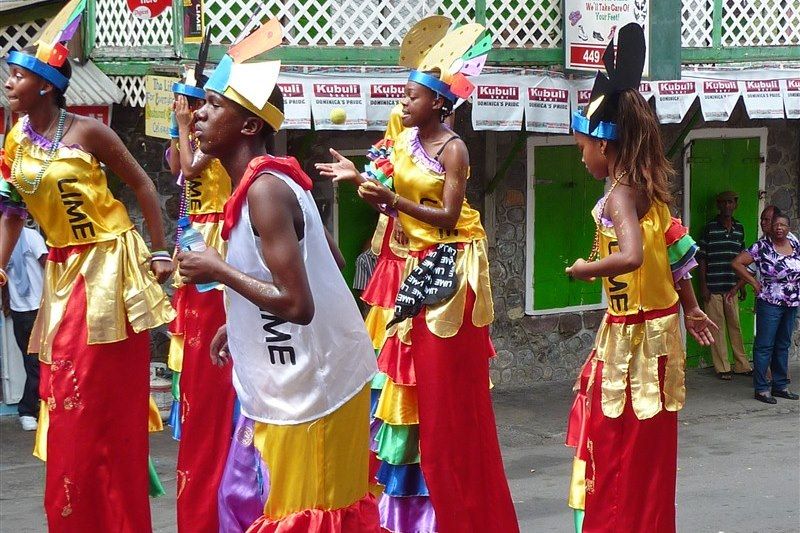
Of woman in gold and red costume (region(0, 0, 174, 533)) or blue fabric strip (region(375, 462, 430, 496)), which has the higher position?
woman in gold and red costume (region(0, 0, 174, 533))

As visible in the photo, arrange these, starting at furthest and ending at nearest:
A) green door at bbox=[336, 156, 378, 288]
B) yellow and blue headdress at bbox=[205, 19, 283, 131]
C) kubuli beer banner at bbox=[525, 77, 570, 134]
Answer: green door at bbox=[336, 156, 378, 288], kubuli beer banner at bbox=[525, 77, 570, 134], yellow and blue headdress at bbox=[205, 19, 283, 131]

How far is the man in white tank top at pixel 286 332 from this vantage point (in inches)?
155

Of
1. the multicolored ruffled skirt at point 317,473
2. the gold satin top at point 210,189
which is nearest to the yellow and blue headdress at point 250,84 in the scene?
the multicolored ruffled skirt at point 317,473

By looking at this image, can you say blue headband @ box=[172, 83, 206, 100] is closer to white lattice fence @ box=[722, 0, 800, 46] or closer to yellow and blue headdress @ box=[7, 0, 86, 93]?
yellow and blue headdress @ box=[7, 0, 86, 93]

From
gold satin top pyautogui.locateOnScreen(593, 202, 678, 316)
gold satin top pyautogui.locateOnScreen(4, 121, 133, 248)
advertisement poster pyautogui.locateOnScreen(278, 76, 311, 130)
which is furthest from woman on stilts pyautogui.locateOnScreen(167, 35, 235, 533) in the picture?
advertisement poster pyautogui.locateOnScreen(278, 76, 311, 130)

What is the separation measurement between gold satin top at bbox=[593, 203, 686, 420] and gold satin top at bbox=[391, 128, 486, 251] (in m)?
0.82

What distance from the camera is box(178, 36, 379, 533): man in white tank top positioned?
393 cm

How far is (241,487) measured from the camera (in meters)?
4.57

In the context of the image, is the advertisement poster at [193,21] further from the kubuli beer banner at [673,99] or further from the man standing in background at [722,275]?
the man standing in background at [722,275]

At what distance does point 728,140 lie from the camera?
1252 centimetres

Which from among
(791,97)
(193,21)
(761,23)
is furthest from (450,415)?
(761,23)

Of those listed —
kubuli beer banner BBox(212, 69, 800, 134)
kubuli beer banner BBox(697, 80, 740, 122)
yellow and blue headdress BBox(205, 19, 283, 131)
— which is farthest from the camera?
kubuli beer banner BBox(697, 80, 740, 122)

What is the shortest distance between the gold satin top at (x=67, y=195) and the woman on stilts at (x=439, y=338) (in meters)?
0.98

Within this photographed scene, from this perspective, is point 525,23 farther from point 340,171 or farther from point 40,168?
point 40,168
